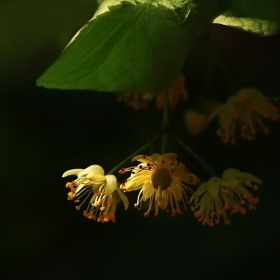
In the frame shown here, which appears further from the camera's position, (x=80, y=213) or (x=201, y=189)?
(x=80, y=213)

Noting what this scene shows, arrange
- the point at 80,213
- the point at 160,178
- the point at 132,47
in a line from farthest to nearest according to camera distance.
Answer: the point at 80,213 → the point at 160,178 → the point at 132,47

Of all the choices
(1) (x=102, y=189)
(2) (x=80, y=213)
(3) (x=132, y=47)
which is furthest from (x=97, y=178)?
(2) (x=80, y=213)

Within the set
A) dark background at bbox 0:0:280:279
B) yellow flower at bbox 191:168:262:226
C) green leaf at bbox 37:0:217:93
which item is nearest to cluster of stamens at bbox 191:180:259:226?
yellow flower at bbox 191:168:262:226

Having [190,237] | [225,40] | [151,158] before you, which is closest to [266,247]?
[190,237]

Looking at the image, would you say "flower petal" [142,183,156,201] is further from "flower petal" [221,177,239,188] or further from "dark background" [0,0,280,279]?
"dark background" [0,0,280,279]

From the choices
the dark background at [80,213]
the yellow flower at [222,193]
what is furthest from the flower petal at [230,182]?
the dark background at [80,213]

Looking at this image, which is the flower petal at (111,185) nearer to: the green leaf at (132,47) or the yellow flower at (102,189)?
the yellow flower at (102,189)

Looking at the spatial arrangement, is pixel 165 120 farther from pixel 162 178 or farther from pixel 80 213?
pixel 80 213
